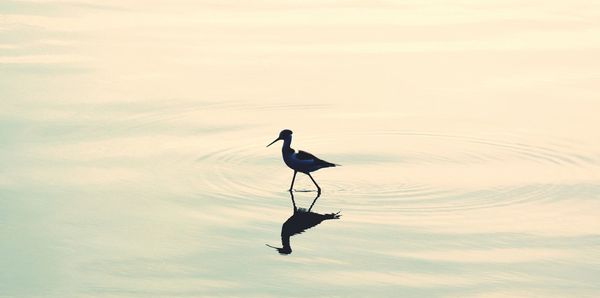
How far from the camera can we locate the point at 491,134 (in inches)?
650

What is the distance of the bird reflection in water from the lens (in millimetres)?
12617

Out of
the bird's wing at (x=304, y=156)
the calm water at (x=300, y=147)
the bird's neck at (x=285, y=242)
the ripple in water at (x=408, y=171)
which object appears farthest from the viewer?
the bird's wing at (x=304, y=156)

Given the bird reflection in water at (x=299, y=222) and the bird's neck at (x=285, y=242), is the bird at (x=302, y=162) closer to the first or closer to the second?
the bird reflection in water at (x=299, y=222)

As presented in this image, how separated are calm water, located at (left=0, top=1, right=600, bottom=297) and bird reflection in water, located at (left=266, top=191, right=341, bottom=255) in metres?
0.09

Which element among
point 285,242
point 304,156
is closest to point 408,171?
point 304,156

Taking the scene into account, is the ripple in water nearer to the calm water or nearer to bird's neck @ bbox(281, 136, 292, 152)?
the calm water

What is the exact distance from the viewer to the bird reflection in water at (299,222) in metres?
12.6

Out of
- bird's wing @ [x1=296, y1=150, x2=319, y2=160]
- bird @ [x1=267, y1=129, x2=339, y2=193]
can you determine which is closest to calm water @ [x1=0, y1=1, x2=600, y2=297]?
bird @ [x1=267, y1=129, x2=339, y2=193]

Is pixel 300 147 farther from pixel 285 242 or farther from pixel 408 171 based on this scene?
pixel 285 242

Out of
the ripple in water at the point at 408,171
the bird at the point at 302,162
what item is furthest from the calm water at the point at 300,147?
the bird at the point at 302,162

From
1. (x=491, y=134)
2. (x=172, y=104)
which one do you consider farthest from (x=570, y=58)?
(x=172, y=104)

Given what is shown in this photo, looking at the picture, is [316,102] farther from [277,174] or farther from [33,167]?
[33,167]

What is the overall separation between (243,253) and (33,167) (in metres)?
3.66

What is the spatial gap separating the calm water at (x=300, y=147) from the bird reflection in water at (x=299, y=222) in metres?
0.09
